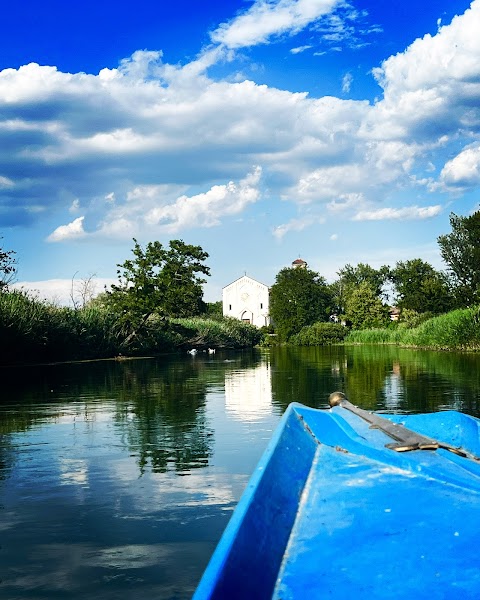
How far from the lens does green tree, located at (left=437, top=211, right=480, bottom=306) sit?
4869cm

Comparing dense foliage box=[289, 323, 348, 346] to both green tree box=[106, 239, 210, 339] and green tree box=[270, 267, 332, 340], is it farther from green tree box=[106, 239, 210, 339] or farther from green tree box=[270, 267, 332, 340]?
green tree box=[106, 239, 210, 339]

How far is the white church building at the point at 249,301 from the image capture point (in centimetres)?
8519

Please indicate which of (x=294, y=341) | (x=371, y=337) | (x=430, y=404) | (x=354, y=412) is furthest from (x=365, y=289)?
(x=354, y=412)

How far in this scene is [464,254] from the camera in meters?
50.8

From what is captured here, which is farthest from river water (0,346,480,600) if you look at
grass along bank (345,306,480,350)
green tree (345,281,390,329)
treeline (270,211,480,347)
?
green tree (345,281,390,329)

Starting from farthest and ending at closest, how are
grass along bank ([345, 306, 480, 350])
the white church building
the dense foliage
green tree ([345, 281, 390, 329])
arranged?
the white church building, green tree ([345, 281, 390, 329]), the dense foliage, grass along bank ([345, 306, 480, 350])

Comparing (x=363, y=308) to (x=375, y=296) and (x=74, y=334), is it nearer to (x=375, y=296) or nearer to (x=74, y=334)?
(x=375, y=296)

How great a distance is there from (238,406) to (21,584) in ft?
26.8

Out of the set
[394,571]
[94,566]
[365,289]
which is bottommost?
[94,566]

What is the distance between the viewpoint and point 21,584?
3805 mm

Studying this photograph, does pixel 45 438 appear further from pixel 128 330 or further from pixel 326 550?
pixel 128 330

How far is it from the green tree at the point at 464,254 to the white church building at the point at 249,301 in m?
34.5

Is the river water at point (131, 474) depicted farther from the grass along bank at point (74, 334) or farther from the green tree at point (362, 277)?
the green tree at point (362, 277)

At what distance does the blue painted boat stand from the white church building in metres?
80.7
